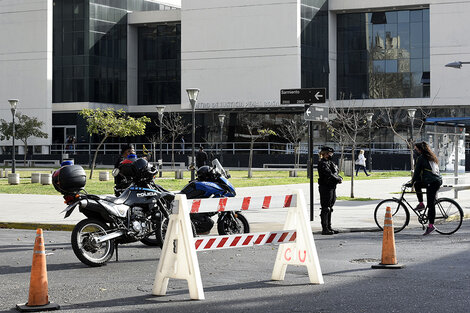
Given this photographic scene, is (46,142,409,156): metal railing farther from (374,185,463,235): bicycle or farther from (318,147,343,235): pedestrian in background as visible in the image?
(318,147,343,235): pedestrian in background

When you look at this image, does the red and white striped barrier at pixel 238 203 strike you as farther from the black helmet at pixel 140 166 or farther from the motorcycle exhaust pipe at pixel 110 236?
the black helmet at pixel 140 166

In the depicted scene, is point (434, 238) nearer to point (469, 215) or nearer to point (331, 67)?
point (469, 215)

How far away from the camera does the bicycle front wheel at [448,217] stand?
14.6 m

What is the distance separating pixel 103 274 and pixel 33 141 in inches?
2517

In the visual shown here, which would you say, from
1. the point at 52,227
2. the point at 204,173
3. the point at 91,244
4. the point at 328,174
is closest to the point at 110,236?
the point at 91,244

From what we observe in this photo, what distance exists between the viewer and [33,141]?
235ft

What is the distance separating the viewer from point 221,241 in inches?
336

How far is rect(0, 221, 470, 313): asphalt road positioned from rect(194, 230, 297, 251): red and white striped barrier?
19.6 inches

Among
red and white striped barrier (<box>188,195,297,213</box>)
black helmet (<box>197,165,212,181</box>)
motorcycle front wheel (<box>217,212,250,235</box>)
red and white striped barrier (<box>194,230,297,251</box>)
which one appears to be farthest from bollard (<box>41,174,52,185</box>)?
red and white striped barrier (<box>194,230,297,251</box>)

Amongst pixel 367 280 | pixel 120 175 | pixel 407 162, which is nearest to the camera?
pixel 367 280

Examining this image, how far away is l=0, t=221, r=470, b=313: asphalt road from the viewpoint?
7.79 m

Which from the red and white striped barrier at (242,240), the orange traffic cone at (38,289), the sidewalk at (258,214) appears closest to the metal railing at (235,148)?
the sidewalk at (258,214)

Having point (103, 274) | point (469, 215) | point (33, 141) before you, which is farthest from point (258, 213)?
point (33, 141)

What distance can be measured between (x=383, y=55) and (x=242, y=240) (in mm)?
61545
